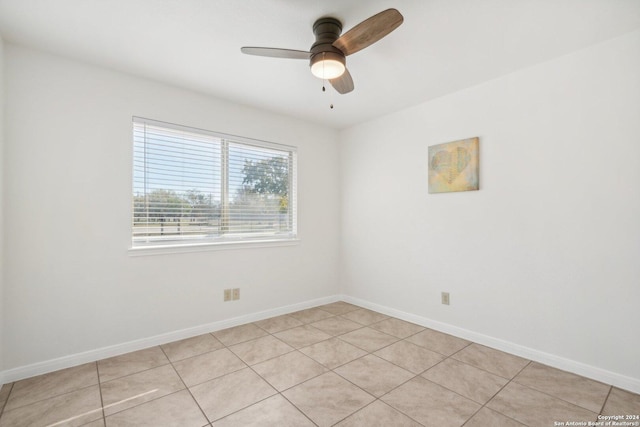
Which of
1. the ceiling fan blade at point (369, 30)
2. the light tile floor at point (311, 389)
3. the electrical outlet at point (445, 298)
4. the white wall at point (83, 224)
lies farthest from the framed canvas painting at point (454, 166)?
the white wall at point (83, 224)

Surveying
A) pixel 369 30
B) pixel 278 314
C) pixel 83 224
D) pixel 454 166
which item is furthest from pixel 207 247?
pixel 454 166

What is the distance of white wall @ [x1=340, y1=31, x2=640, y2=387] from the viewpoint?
85.4 inches

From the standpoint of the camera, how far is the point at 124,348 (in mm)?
2664

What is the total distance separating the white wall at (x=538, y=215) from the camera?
2.17m

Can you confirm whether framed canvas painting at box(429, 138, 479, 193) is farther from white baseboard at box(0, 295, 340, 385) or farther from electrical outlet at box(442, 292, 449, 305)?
white baseboard at box(0, 295, 340, 385)

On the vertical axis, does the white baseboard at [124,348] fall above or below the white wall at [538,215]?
below

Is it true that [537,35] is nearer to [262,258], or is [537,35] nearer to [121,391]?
[262,258]

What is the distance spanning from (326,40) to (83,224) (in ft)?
7.78

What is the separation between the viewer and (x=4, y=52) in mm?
2221

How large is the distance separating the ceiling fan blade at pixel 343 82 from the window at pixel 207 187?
5.01 feet

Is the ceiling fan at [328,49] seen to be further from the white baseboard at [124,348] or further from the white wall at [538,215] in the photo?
the white baseboard at [124,348]

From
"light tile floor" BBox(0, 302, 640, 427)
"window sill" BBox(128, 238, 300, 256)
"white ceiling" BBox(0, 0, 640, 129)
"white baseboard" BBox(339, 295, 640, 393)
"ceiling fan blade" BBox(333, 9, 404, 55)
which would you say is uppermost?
"white ceiling" BBox(0, 0, 640, 129)

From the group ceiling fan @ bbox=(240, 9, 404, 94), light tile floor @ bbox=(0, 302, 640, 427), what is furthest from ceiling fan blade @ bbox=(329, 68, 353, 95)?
light tile floor @ bbox=(0, 302, 640, 427)

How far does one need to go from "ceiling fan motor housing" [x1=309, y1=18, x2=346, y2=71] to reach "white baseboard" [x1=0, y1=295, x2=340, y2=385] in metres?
2.69
